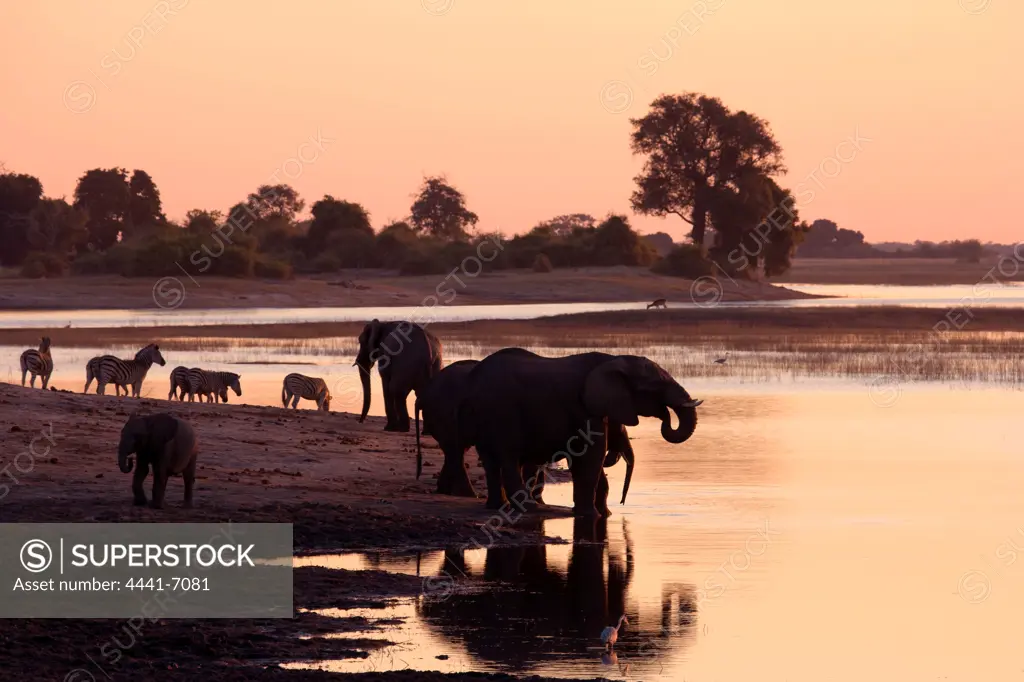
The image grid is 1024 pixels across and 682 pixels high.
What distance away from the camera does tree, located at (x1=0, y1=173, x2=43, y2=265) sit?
10544 cm

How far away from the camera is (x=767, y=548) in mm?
16781

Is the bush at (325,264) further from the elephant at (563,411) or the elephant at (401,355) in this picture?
the elephant at (563,411)

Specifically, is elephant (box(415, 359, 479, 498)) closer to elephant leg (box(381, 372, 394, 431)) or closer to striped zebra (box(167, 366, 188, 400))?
elephant leg (box(381, 372, 394, 431))

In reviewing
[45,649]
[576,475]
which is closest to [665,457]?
[576,475]

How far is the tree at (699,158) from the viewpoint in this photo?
347 feet

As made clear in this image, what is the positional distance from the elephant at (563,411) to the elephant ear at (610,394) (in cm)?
1

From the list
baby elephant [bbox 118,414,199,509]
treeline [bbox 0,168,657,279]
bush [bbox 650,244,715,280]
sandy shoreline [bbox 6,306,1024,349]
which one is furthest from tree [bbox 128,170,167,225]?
baby elephant [bbox 118,414,199,509]

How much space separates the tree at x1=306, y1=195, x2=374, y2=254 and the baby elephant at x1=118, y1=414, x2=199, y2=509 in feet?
300

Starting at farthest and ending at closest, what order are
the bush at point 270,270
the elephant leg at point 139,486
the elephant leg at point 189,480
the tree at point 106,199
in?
1. the tree at point 106,199
2. the bush at point 270,270
3. the elephant leg at point 189,480
4. the elephant leg at point 139,486

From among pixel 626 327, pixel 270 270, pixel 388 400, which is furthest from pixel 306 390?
pixel 270 270

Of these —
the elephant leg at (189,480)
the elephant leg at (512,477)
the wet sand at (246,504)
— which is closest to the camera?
the wet sand at (246,504)

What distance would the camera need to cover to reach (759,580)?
50.1 feet

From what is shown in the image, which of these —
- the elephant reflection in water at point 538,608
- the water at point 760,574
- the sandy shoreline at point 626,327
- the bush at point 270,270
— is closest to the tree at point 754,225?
the bush at point 270,270

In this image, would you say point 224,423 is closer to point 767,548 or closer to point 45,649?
point 767,548
